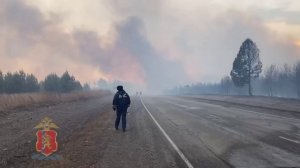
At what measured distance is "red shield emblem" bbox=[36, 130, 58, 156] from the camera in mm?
9828

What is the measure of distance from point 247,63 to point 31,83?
159 feet

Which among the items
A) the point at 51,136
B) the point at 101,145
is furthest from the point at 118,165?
the point at 101,145

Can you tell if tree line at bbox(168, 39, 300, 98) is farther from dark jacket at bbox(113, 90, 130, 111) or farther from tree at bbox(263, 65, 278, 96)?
dark jacket at bbox(113, 90, 130, 111)

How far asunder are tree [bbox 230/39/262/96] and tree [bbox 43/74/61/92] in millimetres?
42034

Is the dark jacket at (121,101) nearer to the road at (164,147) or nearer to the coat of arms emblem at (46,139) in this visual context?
the road at (164,147)

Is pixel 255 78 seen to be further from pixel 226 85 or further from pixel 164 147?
pixel 164 147

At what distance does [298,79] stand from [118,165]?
260 feet

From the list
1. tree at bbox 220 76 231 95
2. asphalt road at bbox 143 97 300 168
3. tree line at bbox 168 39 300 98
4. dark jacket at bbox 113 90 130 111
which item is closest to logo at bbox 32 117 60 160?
asphalt road at bbox 143 97 300 168

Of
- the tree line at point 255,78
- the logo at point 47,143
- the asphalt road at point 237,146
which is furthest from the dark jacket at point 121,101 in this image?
the tree line at point 255,78

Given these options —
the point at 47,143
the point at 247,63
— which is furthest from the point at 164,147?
the point at 247,63

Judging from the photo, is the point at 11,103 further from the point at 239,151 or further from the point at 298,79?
the point at 298,79

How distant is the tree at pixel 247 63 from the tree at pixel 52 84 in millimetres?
42034

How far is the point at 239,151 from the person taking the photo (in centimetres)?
1093

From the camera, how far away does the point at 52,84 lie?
92.8 m
